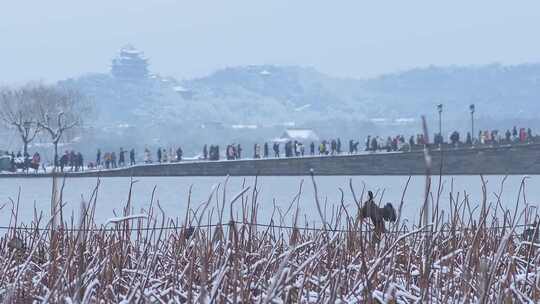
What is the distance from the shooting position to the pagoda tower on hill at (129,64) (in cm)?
18662

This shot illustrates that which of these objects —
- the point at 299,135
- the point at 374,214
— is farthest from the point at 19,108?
the point at 374,214

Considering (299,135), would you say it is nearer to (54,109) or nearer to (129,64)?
(129,64)

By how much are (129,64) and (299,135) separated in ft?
→ 156

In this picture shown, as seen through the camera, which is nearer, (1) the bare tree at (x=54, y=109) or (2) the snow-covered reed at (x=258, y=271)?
(2) the snow-covered reed at (x=258, y=271)

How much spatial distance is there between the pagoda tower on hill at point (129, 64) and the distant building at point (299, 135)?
42.8 metres

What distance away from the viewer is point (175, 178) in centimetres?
6078

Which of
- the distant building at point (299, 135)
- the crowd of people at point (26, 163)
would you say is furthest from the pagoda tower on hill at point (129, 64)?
the crowd of people at point (26, 163)

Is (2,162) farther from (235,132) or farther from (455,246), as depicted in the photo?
(235,132)

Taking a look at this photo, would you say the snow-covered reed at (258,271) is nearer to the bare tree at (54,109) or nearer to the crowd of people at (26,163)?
the crowd of people at (26,163)

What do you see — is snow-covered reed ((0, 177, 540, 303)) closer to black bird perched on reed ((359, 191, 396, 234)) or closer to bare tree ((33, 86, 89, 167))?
black bird perched on reed ((359, 191, 396, 234))

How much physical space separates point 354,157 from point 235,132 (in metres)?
99.8

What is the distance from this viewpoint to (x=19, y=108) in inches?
3337

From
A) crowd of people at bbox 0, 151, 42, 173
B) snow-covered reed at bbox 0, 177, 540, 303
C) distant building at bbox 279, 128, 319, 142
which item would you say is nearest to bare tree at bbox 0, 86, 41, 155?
crowd of people at bbox 0, 151, 42, 173

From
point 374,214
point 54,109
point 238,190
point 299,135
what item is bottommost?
→ point 238,190
